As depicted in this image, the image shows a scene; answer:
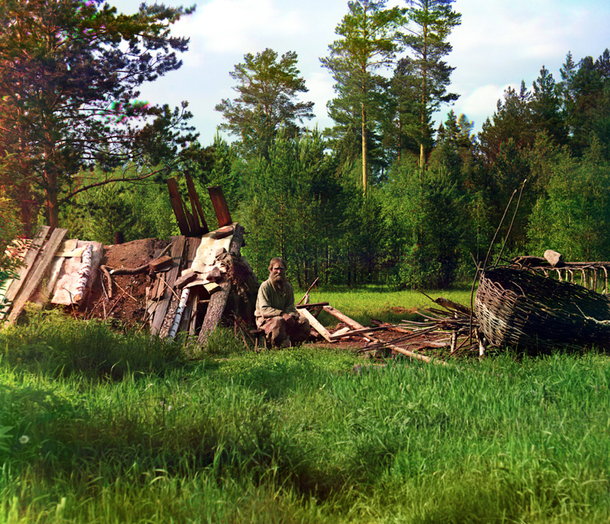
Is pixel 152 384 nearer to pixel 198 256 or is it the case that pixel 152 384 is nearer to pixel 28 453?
pixel 28 453

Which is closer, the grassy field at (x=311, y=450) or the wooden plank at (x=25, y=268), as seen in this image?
the grassy field at (x=311, y=450)

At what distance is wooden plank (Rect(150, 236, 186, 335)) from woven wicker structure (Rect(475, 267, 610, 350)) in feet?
22.0

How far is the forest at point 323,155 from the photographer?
44.8ft

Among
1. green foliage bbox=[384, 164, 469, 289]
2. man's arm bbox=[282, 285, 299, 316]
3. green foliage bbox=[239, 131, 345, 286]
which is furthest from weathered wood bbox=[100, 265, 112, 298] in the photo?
green foliage bbox=[384, 164, 469, 289]

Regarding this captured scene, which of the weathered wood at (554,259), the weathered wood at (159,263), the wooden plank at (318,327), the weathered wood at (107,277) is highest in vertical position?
the weathered wood at (554,259)

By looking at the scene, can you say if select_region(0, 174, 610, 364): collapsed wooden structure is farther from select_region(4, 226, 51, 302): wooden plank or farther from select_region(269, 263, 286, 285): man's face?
select_region(269, 263, 286, 285): man's face

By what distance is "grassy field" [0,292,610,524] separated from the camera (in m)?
2.93

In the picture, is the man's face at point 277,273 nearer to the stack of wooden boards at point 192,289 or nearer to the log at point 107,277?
the stack of wooden boards at point 192,289

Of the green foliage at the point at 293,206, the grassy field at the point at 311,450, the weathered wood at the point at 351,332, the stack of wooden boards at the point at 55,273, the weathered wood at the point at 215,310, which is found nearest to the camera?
the grassy field at the point at 311,450

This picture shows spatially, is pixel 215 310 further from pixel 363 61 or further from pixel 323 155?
pixel 363 61

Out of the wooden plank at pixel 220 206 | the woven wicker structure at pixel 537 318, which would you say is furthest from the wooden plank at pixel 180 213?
the woven wicker structure at pixel 537 318

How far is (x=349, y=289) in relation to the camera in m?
26.0

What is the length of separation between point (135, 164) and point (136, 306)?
5896mm

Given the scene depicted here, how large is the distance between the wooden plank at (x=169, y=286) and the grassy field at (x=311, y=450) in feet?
17.0
